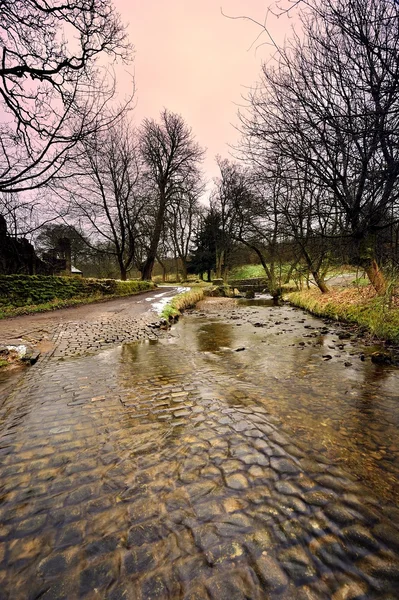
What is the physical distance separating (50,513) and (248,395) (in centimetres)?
228

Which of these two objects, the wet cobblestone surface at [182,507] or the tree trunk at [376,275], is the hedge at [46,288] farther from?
the tree trunk at [376,275]

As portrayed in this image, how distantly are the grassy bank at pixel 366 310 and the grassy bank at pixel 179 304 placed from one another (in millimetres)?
5724

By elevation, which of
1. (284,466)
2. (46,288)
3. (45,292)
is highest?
(46,288)

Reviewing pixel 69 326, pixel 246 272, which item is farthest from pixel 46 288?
pixel 246 272

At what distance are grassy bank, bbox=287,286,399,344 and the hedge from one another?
10855 millimetres

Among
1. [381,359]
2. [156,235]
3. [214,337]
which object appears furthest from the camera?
[156,235]

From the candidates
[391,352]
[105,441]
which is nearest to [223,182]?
[391,352]

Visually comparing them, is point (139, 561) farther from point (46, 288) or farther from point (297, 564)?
point (46, 288)

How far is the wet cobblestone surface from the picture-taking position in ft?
3.99

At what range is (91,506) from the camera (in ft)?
5.34

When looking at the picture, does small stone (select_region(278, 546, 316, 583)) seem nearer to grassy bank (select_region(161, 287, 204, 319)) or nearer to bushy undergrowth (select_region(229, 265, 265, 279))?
grassy bank (select_region(161, 287, 204, 319))

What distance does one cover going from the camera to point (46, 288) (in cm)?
1143

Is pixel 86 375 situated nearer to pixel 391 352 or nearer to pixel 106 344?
pixel 106 344

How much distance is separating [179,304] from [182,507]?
10719 mm
